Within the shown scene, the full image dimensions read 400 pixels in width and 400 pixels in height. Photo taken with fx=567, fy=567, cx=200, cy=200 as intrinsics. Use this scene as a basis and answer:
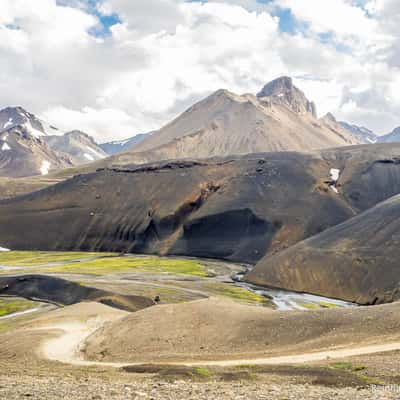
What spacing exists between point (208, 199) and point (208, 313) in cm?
11996

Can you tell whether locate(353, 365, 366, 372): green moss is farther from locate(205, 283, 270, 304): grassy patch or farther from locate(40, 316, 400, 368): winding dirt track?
locate(205, 283, 270, 304): grassy patch

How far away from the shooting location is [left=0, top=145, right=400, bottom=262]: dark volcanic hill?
470 feet

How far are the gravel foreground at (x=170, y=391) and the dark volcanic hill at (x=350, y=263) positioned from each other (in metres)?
60.7

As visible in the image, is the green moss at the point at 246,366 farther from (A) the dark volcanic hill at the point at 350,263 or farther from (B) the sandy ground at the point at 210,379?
(A) the dark volcanic hill at the point at 350,263

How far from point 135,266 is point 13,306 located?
4571 cm

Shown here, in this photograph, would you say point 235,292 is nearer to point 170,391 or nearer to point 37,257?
point 170,391

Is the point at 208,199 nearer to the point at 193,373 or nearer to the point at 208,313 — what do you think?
the point at 208,313

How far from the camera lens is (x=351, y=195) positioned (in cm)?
15450

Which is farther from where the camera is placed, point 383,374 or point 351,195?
point 351,195

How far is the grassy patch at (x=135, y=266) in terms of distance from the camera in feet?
366

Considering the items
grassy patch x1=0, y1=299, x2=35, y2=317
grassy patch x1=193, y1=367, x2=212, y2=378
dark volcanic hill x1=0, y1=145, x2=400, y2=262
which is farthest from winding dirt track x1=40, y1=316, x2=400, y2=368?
dark volcanic hill x1=0, y1=145, x2=400, y2=262

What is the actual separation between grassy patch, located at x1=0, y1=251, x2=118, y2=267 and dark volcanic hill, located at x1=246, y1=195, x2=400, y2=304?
54.2m

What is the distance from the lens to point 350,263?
91625 millimetres

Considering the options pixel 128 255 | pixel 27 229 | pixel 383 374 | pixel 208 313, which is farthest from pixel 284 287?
pixel 27 229
